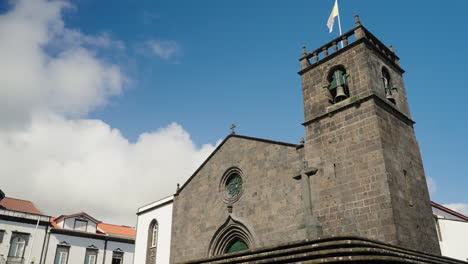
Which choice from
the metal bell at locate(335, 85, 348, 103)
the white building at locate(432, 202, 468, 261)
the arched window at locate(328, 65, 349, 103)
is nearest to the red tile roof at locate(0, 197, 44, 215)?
the arched window at locate(328, 65, 349, 103)

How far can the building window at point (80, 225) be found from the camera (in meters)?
31.2

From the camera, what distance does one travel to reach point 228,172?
59.6ft

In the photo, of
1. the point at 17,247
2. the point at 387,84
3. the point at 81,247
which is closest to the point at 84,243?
the point at 81,247

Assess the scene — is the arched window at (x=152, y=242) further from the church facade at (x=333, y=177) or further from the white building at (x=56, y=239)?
the white building at (x=56, y=239)

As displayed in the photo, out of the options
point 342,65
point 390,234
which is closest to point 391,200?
point 390,234

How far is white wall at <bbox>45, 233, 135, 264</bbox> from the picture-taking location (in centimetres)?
2862

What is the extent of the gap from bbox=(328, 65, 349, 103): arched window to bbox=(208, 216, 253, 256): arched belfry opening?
668cm

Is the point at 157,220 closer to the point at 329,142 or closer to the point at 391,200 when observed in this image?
the point at 329,142

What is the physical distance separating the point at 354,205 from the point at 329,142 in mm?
2575

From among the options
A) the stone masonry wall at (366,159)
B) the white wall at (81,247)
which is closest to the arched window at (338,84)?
the stone masonry wall at (366,159)

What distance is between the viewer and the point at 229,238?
16938 mm

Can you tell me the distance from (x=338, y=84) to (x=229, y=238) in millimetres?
8243

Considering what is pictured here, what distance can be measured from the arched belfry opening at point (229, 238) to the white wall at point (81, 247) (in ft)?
56.8

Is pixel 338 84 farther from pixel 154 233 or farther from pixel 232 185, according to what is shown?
pixel 154 233
